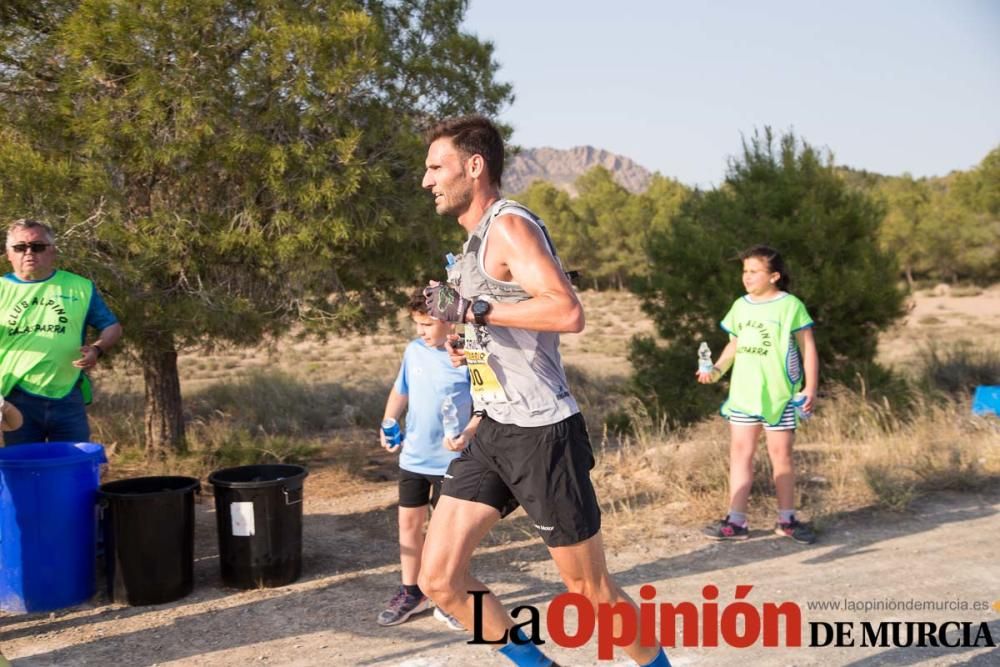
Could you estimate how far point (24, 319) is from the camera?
5.28 meters

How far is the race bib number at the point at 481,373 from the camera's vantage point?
136 inches

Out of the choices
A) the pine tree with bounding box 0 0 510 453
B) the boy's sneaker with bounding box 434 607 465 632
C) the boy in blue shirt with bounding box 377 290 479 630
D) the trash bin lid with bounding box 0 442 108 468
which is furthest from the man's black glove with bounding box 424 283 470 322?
the pine tree with bounding box 0 0 510 453

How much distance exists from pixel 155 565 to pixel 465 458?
2476 millimetres

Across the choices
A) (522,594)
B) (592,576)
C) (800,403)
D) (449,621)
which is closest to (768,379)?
(800,403)

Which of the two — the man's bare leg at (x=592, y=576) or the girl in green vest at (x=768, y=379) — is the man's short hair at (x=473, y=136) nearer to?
the man's bare leg at (x=592, y=576)

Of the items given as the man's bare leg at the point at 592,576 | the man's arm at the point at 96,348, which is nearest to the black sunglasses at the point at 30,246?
the man's arm at the point at 96,348

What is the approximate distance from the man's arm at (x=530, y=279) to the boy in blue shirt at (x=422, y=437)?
1750 millimetres

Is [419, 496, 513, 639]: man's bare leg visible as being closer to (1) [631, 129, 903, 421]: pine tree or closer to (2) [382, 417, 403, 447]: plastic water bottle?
(2) [382, 417, 403, 447]: plastic water bottle

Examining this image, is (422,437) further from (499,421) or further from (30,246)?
(30,246)

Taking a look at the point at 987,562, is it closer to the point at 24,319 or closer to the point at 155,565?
the point at 155,565

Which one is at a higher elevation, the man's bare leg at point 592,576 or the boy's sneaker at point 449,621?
the man's bare leg at point 592,576

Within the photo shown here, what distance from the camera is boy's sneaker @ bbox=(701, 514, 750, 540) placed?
6203 mm

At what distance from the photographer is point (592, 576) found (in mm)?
3395

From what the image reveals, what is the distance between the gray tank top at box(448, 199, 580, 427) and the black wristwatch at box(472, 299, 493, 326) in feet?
0.41
